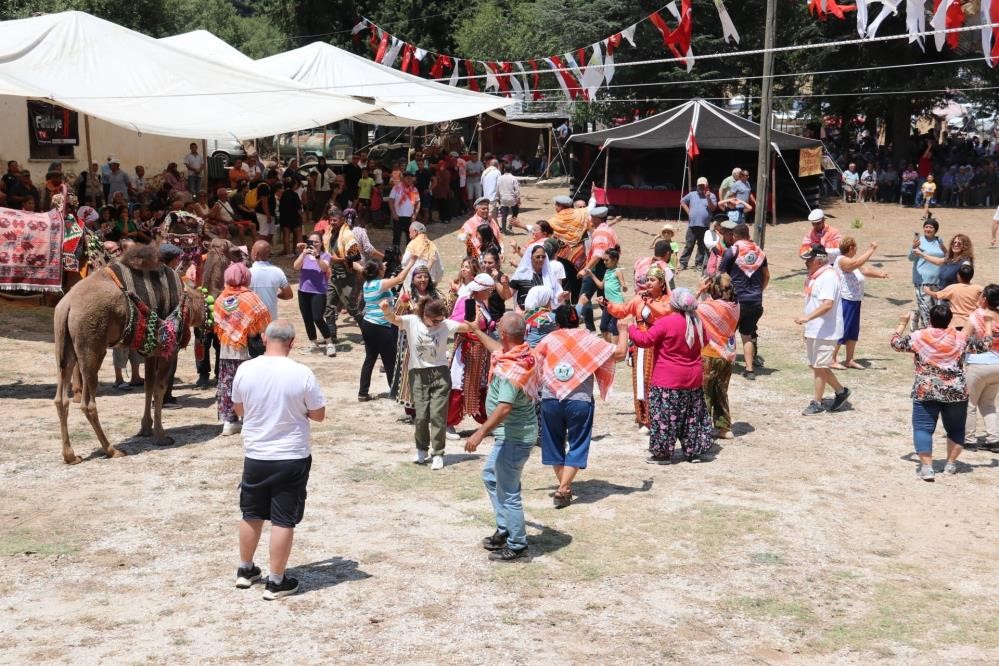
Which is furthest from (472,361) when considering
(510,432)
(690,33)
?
(690,33)

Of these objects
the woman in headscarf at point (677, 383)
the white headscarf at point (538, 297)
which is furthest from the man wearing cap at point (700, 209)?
the white headscarf at point (538, 297)

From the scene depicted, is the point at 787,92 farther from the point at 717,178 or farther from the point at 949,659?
the point at 949,659

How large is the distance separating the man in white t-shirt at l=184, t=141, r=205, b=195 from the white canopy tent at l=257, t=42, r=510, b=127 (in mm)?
2476

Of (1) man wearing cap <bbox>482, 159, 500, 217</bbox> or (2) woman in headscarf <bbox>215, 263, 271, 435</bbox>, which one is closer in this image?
(2) woman in headscarf <bbox>215, 263, 271, 435</bbox>

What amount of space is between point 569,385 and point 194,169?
18999 millimetres

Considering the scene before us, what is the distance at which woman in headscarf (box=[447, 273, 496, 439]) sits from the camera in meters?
9.73

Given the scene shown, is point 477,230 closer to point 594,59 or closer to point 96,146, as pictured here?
point 594,59

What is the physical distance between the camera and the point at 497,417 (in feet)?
23.4

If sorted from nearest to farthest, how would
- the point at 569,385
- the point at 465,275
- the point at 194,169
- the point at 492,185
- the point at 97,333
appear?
1. the point at 569,385
2. the point at 97,333
3. the point at 465,275
4. the point at 492,185
5. the point at 194,169

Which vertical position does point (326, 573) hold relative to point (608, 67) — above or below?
below

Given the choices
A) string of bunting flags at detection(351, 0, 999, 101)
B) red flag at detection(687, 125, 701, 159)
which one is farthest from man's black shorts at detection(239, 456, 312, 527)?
red flag at detection(687, 125, 701, 159)

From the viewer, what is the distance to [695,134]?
86.1 feet

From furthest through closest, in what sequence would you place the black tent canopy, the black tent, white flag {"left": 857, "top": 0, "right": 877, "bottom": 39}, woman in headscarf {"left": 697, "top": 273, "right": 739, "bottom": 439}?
the black tent
the black tent canopy
white flag {"left": 857, "top": 0, "right": 877, "bottom": 39}
woman in headscarf {"left": 697, "top": 273, "right": 739, "bottom": 439}

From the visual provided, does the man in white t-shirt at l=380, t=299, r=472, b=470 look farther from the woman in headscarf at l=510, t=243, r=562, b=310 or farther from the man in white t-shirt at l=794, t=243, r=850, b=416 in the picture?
the man in white t-shirt at l=794, t=243, r=850, b=416
